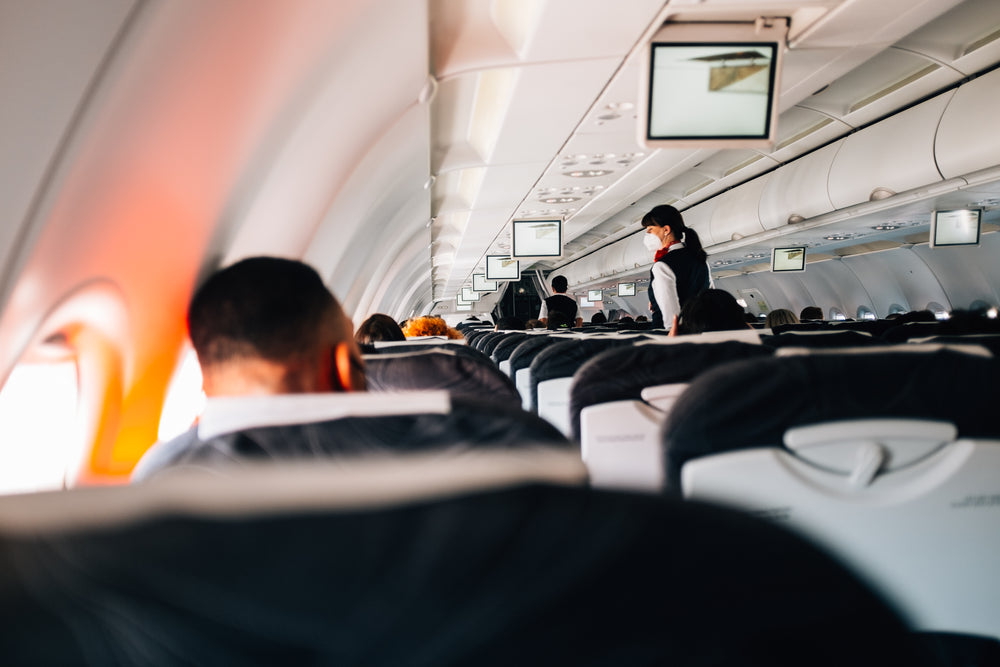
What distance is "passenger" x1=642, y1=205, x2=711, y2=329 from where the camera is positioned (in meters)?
5.58

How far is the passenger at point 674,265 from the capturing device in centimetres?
558

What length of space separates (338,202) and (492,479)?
255 inches

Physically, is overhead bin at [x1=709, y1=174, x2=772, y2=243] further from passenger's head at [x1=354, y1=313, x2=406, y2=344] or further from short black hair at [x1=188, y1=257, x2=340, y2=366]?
short black hair at [x1=188, y1=257, x2=340, y2=366]

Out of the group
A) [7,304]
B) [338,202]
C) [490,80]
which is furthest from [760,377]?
[490,80]

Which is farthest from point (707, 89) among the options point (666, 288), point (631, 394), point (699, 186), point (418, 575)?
point (699, 186)

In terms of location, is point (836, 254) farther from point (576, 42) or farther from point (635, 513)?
point (635, 513)

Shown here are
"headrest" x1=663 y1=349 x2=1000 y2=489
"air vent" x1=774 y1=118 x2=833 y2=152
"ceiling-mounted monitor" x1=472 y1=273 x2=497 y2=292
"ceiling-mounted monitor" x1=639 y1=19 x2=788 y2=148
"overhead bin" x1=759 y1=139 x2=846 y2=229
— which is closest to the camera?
"headrest" x1=663 y1=349 x2=1000 y2=489

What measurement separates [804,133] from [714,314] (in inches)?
290

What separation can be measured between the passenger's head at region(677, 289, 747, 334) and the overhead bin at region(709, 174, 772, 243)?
28.4ft

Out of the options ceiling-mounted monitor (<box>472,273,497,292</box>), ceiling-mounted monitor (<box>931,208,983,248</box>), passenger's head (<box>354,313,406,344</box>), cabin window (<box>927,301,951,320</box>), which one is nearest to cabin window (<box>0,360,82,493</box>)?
passenger's head (<box>354,313,406,344</box>)

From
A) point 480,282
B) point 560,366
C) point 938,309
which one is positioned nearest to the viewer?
point 560,366

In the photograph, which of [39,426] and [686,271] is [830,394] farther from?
[686,271]

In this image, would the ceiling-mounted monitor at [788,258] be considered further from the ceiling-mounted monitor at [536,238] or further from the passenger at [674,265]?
the passenger at [674,265]

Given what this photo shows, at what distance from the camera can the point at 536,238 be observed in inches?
550
